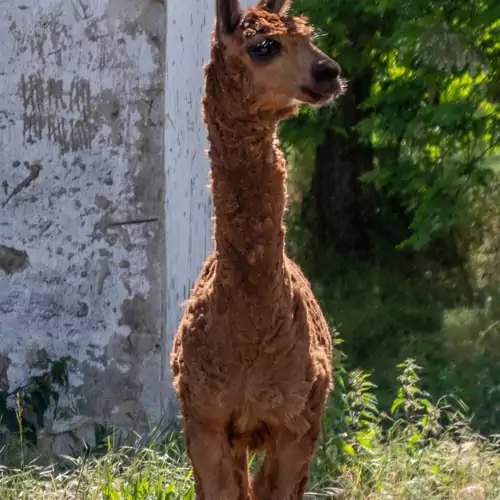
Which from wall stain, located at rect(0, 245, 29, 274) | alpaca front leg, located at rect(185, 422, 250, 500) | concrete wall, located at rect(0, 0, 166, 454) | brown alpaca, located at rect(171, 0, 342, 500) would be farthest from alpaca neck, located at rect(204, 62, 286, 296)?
wall stain, located at rect(0, 245, 29, 274)

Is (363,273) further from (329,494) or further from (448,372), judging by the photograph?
(329,494)

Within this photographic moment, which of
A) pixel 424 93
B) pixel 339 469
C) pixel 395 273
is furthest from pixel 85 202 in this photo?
pixel 395 273

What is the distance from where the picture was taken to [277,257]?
3.62 metres

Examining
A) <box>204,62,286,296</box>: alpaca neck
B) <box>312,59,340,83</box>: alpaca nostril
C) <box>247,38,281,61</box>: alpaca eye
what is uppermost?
<box>247,38,281,61</box>: alpaca eye

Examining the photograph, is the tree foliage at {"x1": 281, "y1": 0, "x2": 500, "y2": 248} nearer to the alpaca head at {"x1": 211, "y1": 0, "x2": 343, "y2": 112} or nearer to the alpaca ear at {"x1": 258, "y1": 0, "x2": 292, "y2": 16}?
the alpaca ear at {"x1": 258, "y1": 0, "x2": 292, "y2": 16}

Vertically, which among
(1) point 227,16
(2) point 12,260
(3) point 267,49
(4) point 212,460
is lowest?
(4) point 212,460

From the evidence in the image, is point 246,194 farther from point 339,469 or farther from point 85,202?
point 85,202

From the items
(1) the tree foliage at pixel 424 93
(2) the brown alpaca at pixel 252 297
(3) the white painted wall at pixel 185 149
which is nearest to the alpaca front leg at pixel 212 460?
(2) the brown alpaca at pixel 252 297

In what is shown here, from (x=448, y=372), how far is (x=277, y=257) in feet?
14.7

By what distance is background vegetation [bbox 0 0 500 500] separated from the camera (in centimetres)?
523

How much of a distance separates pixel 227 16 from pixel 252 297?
865mm

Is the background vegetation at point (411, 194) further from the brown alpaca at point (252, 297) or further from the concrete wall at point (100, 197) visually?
the brown alpaca at point (252, 297)

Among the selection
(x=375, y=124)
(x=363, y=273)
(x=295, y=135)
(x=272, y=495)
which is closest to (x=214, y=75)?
(x=272, y=495)

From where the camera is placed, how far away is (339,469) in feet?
17.6
